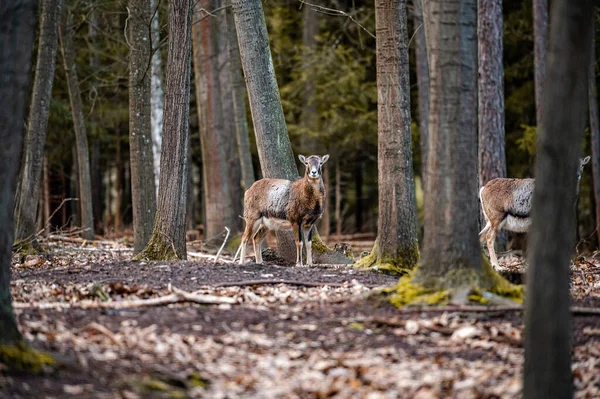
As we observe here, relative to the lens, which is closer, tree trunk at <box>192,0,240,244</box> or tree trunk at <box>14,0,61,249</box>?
tree trunk at <box>14,0,61,249</box>

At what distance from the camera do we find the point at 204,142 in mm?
22172

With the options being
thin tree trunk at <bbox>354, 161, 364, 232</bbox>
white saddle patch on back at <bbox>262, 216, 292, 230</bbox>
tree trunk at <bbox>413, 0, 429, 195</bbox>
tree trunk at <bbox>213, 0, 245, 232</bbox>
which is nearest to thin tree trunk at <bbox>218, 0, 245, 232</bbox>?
tree trunk at <bbox>213, 0, 245, 232</bbox>

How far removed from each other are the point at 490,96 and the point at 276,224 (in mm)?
6681

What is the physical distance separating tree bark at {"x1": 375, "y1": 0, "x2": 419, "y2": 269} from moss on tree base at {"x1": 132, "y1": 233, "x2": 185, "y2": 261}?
3.34 metres

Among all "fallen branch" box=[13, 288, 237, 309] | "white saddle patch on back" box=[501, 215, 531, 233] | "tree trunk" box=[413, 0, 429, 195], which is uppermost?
"tree trunk" box=[413, 0, 429, 195]

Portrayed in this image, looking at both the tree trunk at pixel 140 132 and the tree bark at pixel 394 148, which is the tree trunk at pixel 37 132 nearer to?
the tree trunk at pixel 140 132

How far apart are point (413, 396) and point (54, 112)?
21786 mm

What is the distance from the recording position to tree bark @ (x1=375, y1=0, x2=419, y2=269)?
12.1 meters

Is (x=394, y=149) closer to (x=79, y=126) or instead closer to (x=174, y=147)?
(x=174, y=147)

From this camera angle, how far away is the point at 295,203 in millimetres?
14047

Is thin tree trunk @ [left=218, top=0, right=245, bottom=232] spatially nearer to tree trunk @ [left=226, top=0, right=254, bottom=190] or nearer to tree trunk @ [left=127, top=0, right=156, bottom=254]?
tree trunk @ [left=226, top=0, right=254, bottom=190]

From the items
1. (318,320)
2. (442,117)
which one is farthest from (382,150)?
(318,320)

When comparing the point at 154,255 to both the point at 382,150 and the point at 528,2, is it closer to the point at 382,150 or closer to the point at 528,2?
the point at 382,150

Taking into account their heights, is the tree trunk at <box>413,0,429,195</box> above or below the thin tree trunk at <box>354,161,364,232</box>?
above
